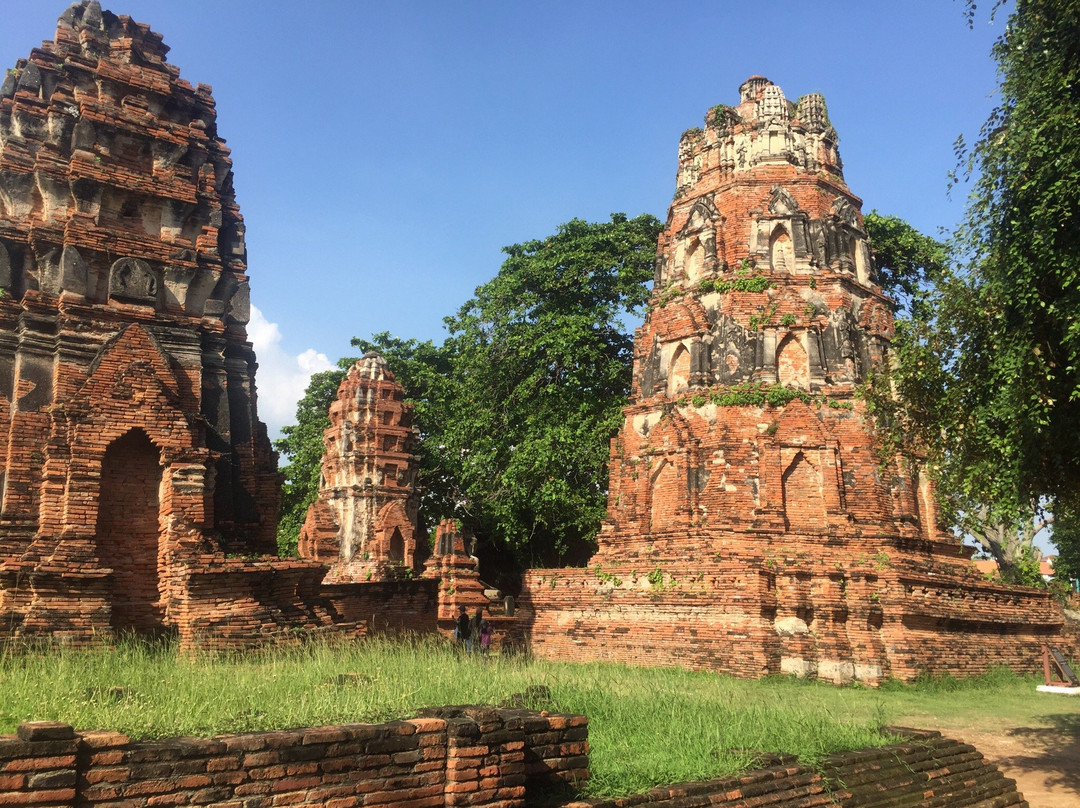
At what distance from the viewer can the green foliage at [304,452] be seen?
2988 cm

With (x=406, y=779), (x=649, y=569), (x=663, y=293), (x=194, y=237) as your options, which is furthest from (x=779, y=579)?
(x=406, y=779)

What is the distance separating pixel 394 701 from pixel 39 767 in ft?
7.77

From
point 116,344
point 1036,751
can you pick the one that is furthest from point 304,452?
point 1036,751

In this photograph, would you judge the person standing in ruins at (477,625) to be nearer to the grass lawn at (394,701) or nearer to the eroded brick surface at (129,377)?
the eroded brick surface at (129,377)

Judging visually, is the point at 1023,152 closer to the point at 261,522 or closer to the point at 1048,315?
the point at 1048,315

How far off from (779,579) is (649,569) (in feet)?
8.47

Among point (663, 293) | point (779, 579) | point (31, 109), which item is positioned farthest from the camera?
point (663, 293)

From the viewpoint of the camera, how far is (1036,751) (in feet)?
33.6

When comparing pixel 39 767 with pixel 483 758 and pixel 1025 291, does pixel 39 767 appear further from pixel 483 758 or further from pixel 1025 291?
pixel 1025 291

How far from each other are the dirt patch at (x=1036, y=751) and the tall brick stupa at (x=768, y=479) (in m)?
3.62

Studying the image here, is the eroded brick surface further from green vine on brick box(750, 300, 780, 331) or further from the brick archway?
green vine on brick box(750, 300, 780, 331)

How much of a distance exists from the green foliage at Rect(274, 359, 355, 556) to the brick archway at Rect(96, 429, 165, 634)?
56.7 feet

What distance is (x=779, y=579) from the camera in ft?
52.5

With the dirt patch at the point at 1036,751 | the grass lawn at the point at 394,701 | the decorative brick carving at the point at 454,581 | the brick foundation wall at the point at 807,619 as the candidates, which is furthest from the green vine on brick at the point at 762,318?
the grass lawn at the point at 394,701
